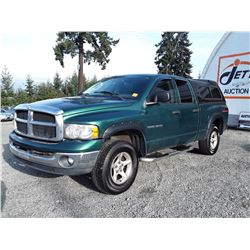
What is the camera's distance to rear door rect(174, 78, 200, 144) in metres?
4.93

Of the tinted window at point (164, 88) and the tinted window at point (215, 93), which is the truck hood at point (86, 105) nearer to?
the tinted window at point (164, 88)

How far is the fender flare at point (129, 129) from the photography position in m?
3.47

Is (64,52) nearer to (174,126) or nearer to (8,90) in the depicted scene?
(174,126)

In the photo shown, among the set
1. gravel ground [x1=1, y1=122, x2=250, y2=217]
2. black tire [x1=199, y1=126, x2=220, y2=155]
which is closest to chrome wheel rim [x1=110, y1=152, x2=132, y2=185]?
gravel ground [x1=1, y1=122, x2=250, y2=217]

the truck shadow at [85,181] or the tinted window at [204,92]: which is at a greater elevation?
the tinted window at [204,92]

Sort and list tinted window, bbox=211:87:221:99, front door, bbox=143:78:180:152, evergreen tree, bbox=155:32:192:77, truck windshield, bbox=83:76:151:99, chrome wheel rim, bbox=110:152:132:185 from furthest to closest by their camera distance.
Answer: evergreen tree, bbox=155:32:192:77
tinted window, bbox=211:87:221:99
truck windshield, bbox=83:76:151:99
front door, bbox=143:78:180:152
chrome wheel rim, bbox=110:152:132:185

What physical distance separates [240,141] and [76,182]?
656cm

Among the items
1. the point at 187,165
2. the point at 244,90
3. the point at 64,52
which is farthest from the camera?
the point at 64,52

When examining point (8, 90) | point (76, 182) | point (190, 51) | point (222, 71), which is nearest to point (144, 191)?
point (76, 182)

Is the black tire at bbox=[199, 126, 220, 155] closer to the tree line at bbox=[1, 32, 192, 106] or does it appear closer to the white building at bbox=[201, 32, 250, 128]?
the white building at bbox=[201, 32, 250, 128]

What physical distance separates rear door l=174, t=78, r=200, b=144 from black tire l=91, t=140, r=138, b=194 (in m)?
1.55

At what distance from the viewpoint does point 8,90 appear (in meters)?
49.3

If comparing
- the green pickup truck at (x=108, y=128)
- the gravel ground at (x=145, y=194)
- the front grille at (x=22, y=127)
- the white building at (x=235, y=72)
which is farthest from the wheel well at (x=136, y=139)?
the white building at (x=235, y=72)

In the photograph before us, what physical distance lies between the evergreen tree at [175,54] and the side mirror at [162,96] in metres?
37.9
